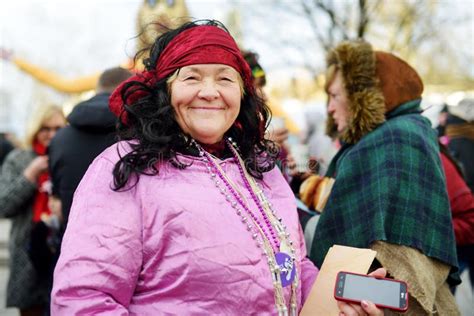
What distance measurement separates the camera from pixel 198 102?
1924mm

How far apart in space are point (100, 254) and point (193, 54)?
2.28 ft

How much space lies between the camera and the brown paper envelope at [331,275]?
2014 mm

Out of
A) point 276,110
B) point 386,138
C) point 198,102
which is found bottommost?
point 276,110

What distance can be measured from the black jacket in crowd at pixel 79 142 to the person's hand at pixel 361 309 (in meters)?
1.52

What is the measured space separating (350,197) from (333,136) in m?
0.94

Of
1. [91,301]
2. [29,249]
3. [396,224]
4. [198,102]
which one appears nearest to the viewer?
[91,301]

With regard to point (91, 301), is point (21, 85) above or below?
below

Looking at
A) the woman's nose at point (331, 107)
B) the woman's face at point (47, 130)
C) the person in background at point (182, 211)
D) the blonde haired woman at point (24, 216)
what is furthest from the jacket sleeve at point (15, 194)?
the person in background at point (182, 211)

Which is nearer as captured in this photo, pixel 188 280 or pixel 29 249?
pixel 188 280

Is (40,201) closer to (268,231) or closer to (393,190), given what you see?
(393,190)

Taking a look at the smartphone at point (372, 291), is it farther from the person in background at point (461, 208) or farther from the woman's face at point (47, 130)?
the woman's face at point (47, 130)

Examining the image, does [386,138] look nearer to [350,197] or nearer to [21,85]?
[350,197]

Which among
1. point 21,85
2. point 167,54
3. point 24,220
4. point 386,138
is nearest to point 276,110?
point 24,220

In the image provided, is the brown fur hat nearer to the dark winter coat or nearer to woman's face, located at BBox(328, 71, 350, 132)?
woman's face, located at BBox(328, 71, 350, 132)
